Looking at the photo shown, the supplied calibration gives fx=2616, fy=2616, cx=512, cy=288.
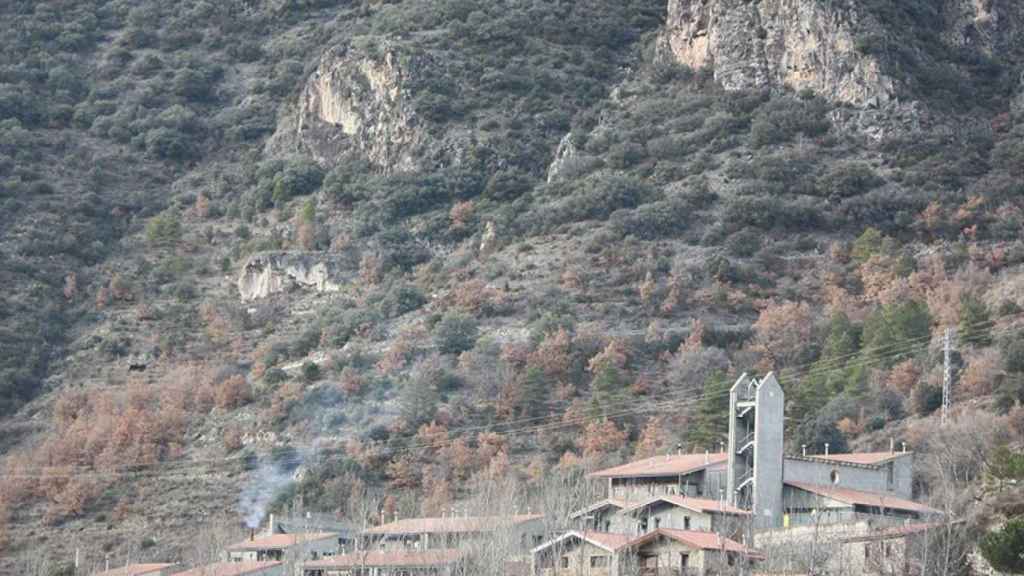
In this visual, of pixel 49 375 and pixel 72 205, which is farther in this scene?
pixel 72 205

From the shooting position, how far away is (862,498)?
261 ft

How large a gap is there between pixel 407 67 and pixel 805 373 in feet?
137

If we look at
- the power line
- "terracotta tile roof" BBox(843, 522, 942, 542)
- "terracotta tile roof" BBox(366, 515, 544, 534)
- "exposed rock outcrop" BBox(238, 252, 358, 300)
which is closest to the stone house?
"terracotta tile roof" BBox(366, 515, 544, 534)

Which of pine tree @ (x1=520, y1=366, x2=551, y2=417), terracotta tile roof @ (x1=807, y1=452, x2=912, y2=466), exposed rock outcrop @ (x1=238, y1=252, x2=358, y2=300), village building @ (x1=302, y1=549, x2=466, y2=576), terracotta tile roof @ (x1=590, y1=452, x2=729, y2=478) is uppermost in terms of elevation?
exposed rock outcrop @ (x1=238, y1=252, x2=358, y2=300)

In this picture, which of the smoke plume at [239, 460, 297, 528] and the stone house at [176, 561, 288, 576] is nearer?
the stone house at [176, 561, 288, 576]

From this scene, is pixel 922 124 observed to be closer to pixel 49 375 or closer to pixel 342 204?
pixel 342 204

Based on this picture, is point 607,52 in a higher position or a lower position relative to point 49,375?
higher

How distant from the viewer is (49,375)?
121 metres

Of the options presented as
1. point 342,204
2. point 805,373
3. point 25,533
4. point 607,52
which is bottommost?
point 25,533

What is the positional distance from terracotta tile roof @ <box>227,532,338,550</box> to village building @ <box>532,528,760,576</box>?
11347mm

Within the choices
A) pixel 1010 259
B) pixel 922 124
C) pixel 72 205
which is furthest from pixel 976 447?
pixel 72 205

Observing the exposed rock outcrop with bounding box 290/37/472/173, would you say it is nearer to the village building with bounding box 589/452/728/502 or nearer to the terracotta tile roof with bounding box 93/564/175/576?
the terracotta tile roof with bounding box 93/564/175/576

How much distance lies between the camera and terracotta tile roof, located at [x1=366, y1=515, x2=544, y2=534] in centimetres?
8099

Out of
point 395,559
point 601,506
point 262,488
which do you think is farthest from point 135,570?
point 262,488
